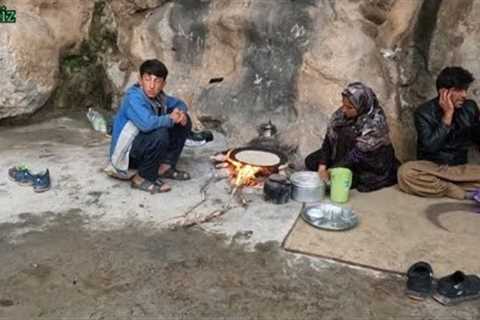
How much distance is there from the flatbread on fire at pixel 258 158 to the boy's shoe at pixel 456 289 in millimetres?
1909

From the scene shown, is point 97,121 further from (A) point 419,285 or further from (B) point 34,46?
(A) point 419,285

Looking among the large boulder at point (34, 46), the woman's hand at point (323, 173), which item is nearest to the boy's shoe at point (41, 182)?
the large boulder at point (34, 46)

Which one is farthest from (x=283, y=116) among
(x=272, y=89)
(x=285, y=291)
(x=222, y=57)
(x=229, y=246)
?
(x=285, y=291)

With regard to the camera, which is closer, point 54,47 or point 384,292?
point 384,292

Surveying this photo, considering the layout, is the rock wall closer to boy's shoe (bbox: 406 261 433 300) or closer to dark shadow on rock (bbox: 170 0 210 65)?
dark shadow on rock (bbox: 170 0 210 65)

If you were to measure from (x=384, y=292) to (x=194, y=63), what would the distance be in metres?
3.64

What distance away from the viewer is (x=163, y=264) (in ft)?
12.7

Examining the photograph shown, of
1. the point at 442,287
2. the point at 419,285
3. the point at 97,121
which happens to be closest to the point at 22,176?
the point at 97,121

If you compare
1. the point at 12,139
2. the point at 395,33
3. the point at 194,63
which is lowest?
the point at 12,139

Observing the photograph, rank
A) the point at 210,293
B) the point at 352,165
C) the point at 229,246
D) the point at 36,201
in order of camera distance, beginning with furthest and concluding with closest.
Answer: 1. the point at 352,165
2. the point at 36,201
3. the point at 229,246
4. the point at 210,293

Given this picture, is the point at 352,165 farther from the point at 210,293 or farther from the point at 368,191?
the point at 210,293

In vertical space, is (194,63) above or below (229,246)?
above

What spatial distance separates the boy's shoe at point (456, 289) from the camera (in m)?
3.56

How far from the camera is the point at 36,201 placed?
469 centimetres
